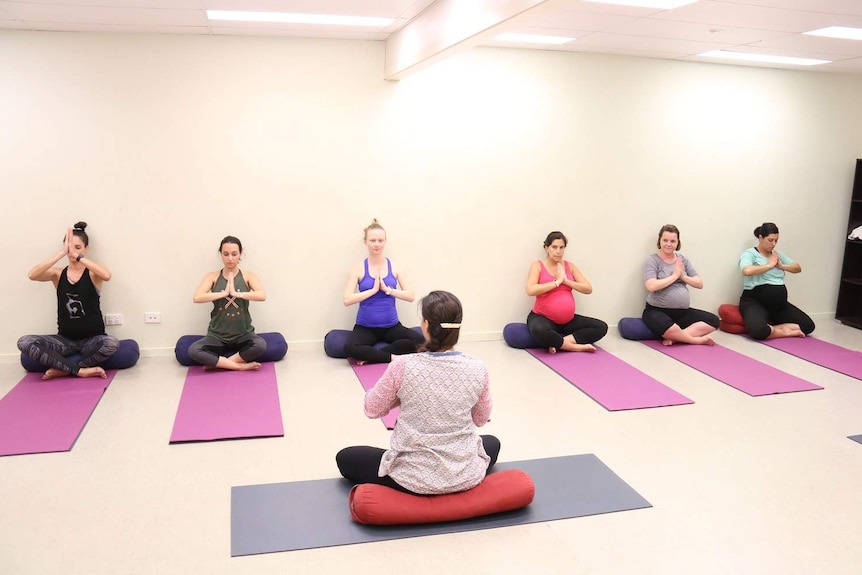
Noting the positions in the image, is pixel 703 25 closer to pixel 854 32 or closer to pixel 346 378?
pixel 854 32

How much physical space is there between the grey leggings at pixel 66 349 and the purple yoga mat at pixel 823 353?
5417 mm

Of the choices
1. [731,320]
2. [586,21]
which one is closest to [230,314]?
[586,21]

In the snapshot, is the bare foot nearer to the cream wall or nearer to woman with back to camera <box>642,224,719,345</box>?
the cream wall

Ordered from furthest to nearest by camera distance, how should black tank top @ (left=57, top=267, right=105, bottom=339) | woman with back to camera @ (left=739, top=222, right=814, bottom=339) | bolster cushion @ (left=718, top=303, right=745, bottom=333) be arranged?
bolster cushion @ (left=718, top=303, right=745, bottom=333) → woman with back to camera @ (left=739, top=222, right=814, bottom=339) → black tank top @ (left=57, top=267, right=105, bottom=339)

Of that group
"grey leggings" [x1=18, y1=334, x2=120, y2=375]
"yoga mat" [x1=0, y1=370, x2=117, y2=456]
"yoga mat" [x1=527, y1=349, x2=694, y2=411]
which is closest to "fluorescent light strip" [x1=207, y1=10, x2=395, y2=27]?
"grey leggings" [x1=18, y1=334, x2=120, y2=375]

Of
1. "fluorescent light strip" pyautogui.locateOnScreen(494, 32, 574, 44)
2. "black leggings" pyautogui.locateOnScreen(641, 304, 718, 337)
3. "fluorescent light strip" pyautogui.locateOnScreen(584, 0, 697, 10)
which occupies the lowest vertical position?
"black leggings" pyautogui.locateOnScreen(641, 304, 718, 337)

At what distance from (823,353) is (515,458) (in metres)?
3.63

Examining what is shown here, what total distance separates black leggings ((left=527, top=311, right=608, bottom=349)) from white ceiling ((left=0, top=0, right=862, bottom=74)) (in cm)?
225

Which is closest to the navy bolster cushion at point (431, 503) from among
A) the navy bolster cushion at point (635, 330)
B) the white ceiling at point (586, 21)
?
the white ceiling at point (586, 21)

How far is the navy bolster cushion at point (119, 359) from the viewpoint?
4.89 m

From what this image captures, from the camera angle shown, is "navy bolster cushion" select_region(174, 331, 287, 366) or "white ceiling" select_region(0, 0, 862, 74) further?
A: "navy bolster cushion" select_region(174, 331, 287, 366)

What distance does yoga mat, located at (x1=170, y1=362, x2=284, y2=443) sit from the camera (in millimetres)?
3988

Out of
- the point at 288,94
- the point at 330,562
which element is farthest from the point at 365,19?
the point at 330,562

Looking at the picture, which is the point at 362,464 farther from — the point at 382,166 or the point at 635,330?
the point at 635,330
